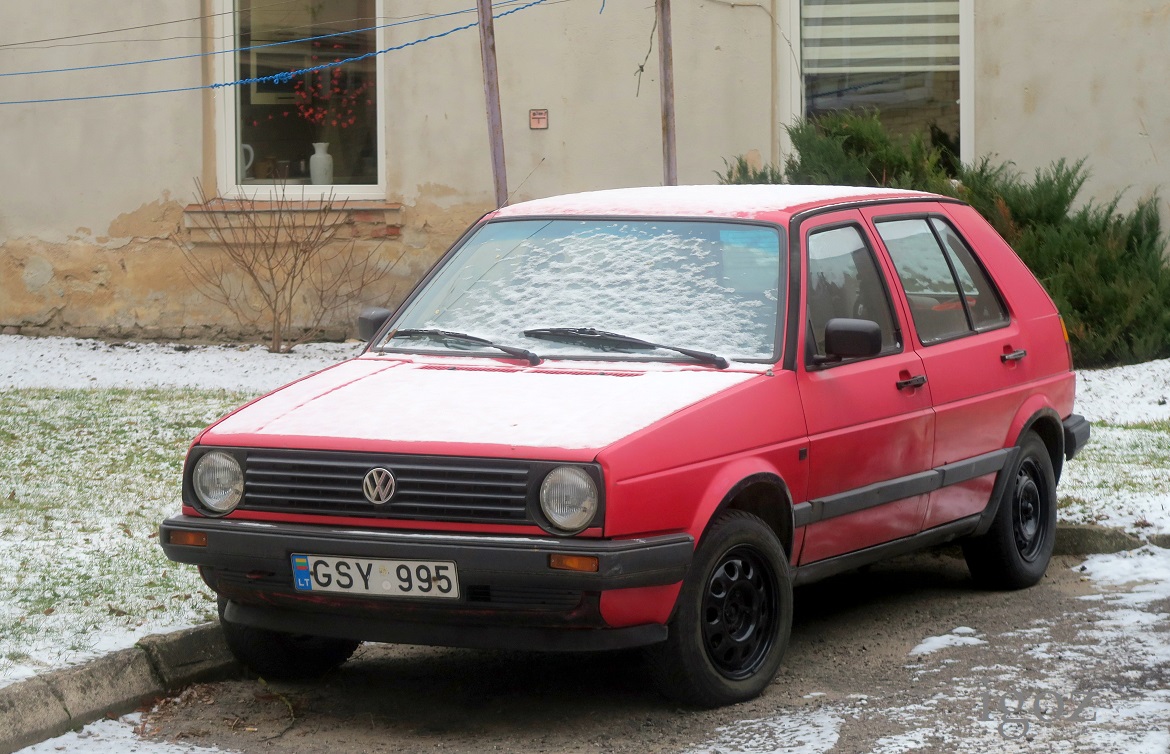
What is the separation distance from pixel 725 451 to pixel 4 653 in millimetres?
2249

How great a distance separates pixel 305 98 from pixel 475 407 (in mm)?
11084

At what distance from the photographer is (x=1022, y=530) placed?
6457 mm

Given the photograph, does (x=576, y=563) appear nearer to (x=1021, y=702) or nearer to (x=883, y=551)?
(x=1021, y=702)

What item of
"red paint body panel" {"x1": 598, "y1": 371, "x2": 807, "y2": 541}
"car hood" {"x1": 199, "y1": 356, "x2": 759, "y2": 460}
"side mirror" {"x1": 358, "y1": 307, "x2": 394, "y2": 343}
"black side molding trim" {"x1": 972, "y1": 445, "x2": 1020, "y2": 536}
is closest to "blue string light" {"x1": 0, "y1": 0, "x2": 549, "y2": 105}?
"side mirror" {"x1": 358, "y1": 307, "x2": 394, "y2": 343}

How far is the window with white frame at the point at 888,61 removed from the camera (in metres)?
14.4

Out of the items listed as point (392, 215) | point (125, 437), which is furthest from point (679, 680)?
point (392, 215)

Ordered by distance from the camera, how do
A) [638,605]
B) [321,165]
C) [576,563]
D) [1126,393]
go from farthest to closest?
[321,165]
[1126,393]
[638,605]
[576,563]

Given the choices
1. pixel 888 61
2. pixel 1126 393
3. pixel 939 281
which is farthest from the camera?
pixel 888 61

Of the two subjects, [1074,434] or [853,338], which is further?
[1074,434]

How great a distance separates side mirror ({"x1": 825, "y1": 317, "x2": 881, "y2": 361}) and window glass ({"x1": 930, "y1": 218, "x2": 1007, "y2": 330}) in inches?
48.9

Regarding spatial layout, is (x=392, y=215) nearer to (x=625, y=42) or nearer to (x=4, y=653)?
(x=625, y=42)

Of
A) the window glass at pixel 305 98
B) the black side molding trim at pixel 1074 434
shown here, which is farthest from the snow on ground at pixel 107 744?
the window glass at pixel 305 98

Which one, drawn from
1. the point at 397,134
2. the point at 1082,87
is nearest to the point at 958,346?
the point at 1082,87

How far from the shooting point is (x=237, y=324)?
14.8 metres
